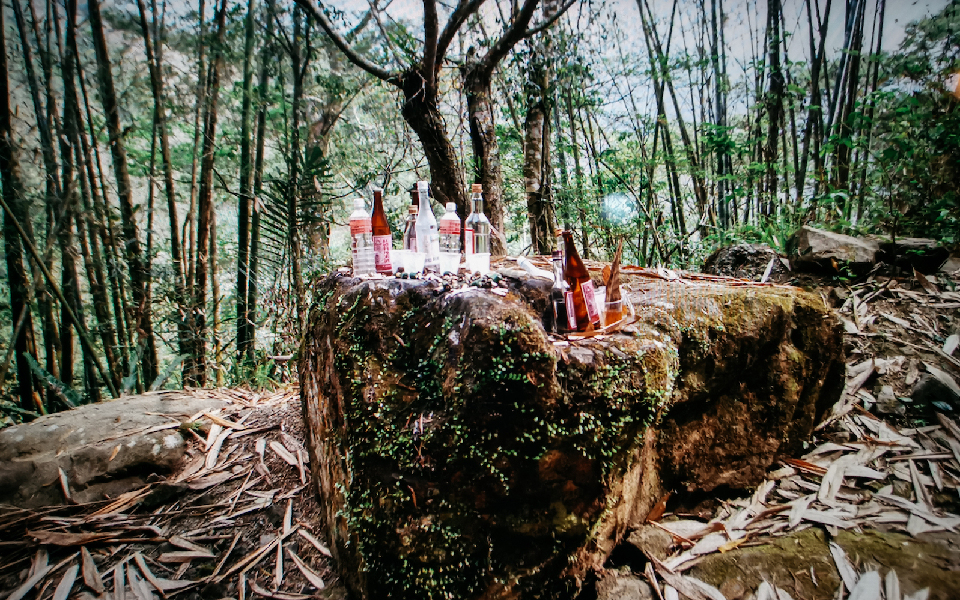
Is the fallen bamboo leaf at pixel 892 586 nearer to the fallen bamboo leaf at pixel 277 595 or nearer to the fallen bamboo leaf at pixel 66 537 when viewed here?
the fallen bamboo leaf at pixel 277 595

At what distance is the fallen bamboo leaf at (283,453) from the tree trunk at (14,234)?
2.56 meters

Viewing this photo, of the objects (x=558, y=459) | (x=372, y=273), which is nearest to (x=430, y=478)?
(x=558, y=459)

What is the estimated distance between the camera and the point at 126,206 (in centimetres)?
364

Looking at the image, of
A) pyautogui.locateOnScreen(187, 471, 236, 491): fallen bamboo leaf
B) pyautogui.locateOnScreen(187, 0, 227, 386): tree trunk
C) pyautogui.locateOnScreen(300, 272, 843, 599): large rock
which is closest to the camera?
pyautogui.locateOnScreen(300, 272, 843, 599): large rock

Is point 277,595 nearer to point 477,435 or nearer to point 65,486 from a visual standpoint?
point 477,435

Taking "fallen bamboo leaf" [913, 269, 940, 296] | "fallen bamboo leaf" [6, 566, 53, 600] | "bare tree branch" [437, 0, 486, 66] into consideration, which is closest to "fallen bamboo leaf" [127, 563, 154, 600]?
"fallen bamboo leaf" [6, 566, 53, 600]

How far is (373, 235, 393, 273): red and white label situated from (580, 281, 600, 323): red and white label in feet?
2.65

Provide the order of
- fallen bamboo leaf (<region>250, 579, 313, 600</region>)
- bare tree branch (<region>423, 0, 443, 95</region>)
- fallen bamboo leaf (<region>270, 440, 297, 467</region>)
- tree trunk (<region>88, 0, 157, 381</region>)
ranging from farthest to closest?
tree trunk (<region>88, 0, 157, 381</region>)
bare tree branch (<region>423, 0, 443, 95</region>)
fallen bamboo leaf (<region>270, 440, 297, 467</region>)
fallen bamboo leaf (<region>250, 579, 313, 600</region>)

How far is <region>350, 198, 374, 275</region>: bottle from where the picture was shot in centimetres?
162

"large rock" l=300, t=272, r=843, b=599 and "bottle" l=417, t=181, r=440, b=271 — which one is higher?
"bottle" l=417, t=181, r=440, b=271

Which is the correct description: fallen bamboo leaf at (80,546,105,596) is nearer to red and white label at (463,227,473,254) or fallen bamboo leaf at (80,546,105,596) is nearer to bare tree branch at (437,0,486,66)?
red and white label at (463,227,473,254)

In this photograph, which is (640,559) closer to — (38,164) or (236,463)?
(236,463)

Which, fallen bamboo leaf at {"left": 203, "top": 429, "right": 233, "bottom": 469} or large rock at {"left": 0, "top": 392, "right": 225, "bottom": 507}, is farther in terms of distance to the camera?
fallen bamboo leaf at {"left": 203, "top": 429, "right": 233, "bottom": 469}

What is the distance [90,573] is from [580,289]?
7.28 ft
